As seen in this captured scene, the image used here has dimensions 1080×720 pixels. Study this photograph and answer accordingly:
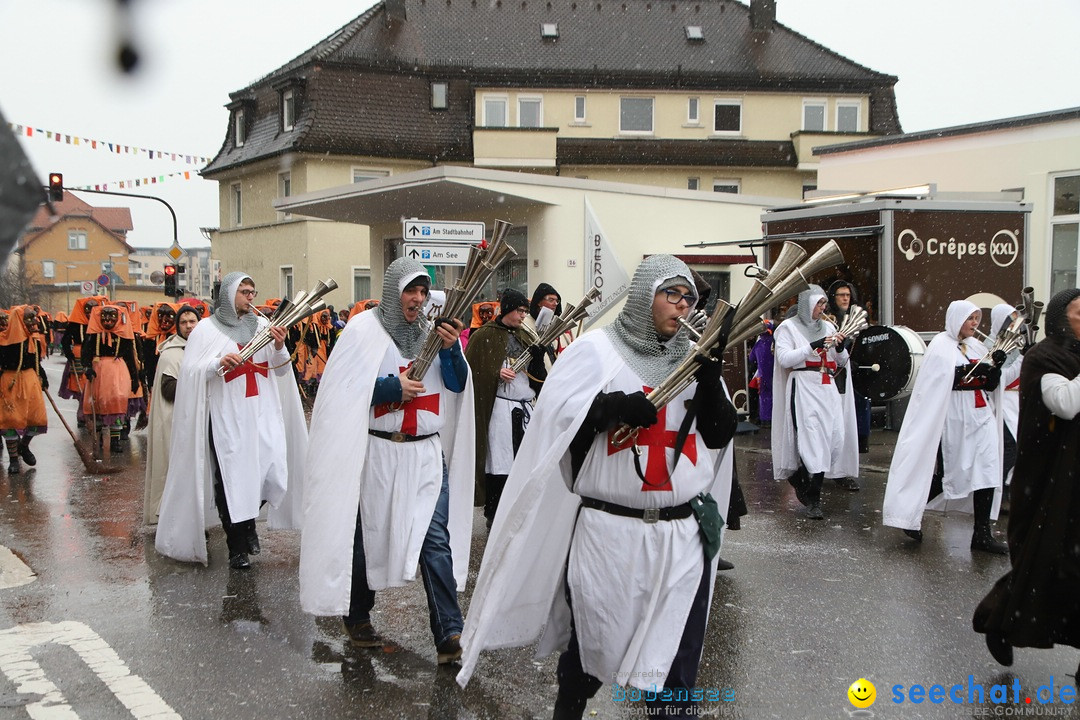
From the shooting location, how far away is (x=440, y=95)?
4103 cm

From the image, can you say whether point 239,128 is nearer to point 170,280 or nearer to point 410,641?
point 170,280

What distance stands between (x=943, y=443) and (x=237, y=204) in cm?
3740

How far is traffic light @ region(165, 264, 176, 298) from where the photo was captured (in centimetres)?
2780

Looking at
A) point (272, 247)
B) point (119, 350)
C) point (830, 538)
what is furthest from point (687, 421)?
point (272, 247)

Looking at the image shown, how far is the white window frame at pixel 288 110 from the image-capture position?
38906 millimetres

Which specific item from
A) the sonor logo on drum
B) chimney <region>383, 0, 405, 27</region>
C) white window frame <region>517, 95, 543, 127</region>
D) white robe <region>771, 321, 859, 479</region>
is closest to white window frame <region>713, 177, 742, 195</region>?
white window frame <region>517, 95, 543, 127</region>

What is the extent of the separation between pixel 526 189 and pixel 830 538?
1338cm

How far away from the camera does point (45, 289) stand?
59.2 meters

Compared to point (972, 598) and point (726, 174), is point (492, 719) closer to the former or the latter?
point (972, 598)

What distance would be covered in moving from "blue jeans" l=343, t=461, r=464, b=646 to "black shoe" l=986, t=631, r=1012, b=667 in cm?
241

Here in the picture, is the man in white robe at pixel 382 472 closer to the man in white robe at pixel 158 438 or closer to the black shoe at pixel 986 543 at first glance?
the man in white robe at pixel 158 438

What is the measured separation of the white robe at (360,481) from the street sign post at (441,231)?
8.33 m

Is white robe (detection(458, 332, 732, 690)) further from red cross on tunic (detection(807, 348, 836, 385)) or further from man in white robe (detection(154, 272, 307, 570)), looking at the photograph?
red cross on tunic (detection(807, 348, 836, 385))

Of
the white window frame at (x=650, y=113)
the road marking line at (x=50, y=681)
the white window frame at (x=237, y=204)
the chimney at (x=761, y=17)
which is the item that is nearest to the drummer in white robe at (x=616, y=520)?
the road marking line at (x=50, y=681)
